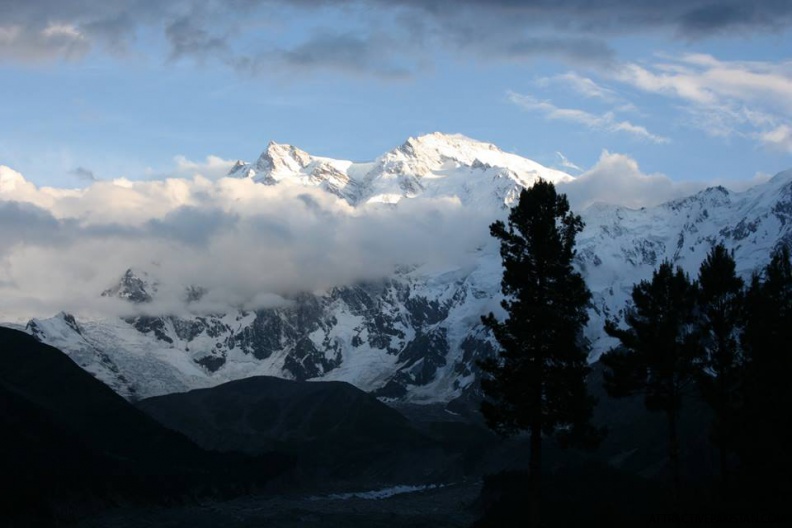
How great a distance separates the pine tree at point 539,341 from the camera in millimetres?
63562

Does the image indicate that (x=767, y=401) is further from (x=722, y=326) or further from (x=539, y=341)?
(x=539, y=341)

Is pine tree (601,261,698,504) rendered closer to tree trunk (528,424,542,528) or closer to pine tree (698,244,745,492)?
pine tree (698,244,745,492)

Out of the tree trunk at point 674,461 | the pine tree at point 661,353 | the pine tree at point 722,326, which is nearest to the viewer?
the tree trunk at point 674,461

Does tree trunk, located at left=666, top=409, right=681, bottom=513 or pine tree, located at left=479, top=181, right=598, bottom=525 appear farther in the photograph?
tree trunk, located at left=666, top=409, right=681, bottom=513

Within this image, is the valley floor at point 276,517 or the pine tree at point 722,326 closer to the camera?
the pine tree at point 722,326

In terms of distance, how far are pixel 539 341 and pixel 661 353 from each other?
11748 mm

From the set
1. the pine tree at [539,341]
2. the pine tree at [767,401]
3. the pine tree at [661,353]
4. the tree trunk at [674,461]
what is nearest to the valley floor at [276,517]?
the pine tree at [661,353]

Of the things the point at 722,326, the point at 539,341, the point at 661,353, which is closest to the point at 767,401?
the point at 661,353

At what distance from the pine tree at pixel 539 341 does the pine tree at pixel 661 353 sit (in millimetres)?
8865

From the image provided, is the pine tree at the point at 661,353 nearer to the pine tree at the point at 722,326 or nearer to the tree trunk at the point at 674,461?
the tree trunk at the point at 674,461

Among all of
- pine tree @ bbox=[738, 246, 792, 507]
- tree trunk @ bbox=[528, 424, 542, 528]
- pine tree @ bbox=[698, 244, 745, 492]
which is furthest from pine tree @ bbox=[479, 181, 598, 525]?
pine tree @ bbox=[698, 244, 745, 492]

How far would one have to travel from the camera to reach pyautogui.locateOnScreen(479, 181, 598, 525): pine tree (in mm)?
63562

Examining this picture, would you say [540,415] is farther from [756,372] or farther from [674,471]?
[756,372]

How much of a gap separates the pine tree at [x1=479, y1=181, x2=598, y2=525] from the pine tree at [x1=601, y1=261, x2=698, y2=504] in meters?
8.86
